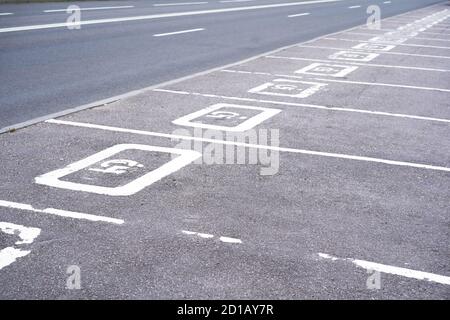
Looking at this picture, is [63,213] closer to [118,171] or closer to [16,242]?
[16,242]

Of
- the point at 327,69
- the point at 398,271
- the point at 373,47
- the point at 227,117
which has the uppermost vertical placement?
the point at 373,47

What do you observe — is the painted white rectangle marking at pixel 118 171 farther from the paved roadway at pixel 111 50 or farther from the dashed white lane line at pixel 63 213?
the paved roadway at pixel 111 50

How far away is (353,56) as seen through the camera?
1538 centimetres

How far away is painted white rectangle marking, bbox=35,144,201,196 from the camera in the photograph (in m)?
5.67

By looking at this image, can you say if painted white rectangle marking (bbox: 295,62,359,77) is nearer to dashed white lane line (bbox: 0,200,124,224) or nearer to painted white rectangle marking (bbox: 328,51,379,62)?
painted white rectangle marking (bbox: 328,51,379,62)

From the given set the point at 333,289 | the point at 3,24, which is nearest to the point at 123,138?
the point at 333,289

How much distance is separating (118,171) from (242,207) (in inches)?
57.3

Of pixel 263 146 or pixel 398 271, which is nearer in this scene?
pixel 398 271

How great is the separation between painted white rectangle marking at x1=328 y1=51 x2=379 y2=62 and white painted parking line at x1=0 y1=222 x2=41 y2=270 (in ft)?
37.2

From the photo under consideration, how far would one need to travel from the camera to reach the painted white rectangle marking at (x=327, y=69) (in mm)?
→ 12602

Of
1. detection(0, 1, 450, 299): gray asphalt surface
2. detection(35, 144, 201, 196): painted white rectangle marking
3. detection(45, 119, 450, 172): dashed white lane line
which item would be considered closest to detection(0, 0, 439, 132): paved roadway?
detection(45, 119, 450, 172): dashed white lane line

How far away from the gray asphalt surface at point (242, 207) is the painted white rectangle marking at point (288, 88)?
58cm

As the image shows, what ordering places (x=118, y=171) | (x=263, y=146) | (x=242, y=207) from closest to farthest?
(x=242, y=207) < (x=118, y=171) < (x=263, y=146)

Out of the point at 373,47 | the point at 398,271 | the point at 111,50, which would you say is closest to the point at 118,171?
the point at 398,271
